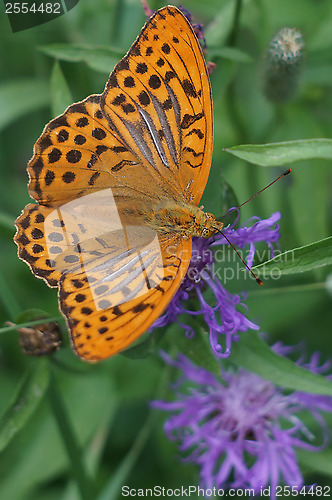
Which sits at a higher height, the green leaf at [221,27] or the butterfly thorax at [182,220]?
the green leaf at [221,27]

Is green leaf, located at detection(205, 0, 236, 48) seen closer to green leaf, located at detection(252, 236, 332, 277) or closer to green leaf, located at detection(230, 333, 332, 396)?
green leaf, located at detection(252, 236, 332, 277)

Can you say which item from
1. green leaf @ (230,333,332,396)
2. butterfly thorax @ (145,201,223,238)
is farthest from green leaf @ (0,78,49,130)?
green leaf @ (230,333,332,396)

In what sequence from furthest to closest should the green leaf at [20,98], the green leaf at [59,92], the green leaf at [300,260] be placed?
the green leaf at [20,98], the green leaf at [59,92], the green leaf at [300,260]

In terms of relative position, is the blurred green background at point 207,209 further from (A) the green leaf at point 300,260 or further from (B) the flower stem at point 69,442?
(A) the green leaf at point 300,260

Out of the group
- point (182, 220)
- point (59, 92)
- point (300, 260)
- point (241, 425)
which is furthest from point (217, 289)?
point (59, 92)

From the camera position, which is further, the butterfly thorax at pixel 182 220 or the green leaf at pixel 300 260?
the butterfly thorax at pixel 182 220

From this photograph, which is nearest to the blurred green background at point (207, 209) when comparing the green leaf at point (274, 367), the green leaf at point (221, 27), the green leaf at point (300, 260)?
the green leaf at point (221, 27)

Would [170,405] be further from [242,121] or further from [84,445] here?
[242,121]
